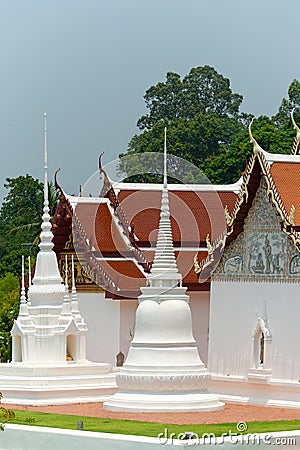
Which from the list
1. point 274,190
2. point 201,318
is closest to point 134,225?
point 201,318

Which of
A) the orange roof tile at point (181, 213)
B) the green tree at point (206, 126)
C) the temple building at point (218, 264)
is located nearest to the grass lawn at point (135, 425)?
the temple building at point (218, 264)

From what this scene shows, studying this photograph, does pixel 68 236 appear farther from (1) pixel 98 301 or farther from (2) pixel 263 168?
(2) pixel 263 168

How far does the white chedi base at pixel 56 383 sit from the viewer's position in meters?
33.5

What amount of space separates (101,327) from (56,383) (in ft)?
13.2

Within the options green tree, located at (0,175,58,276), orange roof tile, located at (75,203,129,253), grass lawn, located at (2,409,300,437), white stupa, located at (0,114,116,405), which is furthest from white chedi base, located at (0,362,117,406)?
green tree, located at (0,175,58,276)

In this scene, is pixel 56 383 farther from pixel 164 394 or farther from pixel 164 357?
pixel 164 394

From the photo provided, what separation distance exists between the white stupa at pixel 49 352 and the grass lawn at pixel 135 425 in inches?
120

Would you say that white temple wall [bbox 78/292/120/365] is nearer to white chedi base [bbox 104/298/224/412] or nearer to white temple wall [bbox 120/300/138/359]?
white temple wall [bbox 120/300/138/359]

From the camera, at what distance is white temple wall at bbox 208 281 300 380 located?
107 feet

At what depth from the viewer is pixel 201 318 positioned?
37125 millimetres

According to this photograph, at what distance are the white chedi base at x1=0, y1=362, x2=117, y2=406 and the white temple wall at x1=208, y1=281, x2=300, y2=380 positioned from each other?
85.3 inches

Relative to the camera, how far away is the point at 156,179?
2024 inches

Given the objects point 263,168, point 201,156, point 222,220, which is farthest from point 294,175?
point 201,156

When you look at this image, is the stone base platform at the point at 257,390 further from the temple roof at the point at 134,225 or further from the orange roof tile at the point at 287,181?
the temple roof at the point at 134,225
